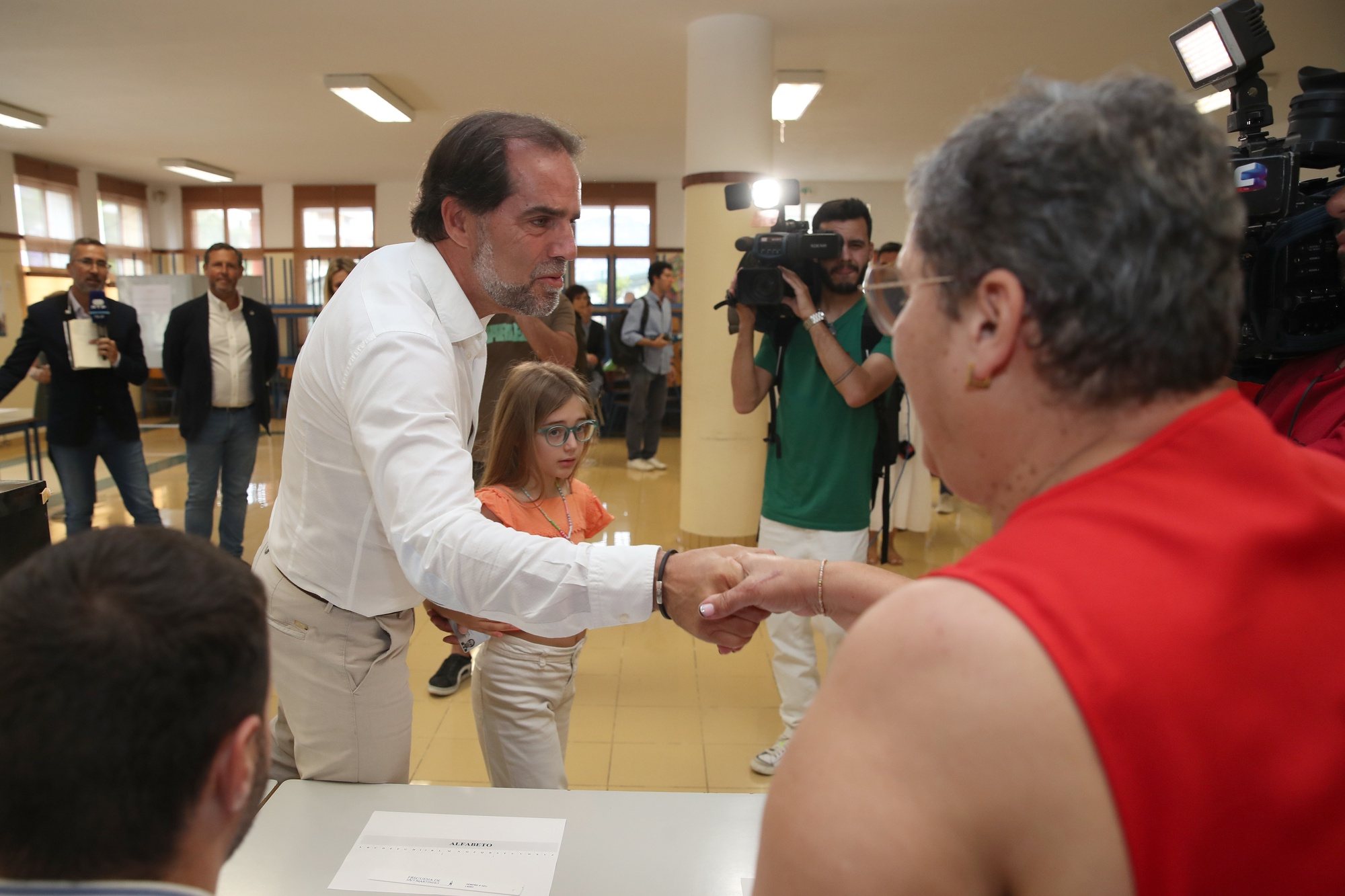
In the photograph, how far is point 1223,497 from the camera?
1.95 feet

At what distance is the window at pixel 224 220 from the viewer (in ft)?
41.3

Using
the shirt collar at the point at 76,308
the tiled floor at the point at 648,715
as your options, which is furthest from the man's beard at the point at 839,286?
the shirt collar at the point at 76,308

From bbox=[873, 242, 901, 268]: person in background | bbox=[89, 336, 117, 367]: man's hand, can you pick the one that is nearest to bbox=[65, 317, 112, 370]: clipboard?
bbox=[89, 336, 117, 367]: man's hand

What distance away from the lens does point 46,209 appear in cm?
1037

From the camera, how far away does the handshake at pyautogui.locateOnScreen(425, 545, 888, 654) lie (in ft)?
4.36

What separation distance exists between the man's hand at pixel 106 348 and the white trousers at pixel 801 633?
3546 millimetres

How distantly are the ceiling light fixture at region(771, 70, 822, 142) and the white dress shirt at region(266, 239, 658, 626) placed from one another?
200 inches

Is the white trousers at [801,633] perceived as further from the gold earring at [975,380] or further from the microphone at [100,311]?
the microphone at [100,311]

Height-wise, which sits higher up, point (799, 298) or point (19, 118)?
point (19, 118)

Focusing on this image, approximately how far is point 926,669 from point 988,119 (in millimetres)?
438

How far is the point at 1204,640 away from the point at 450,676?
3.31m

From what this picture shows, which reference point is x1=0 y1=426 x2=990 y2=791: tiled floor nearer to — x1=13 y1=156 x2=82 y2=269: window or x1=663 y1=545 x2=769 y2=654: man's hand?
x1=663 y1=545 x2=769 y2=654: man's hand

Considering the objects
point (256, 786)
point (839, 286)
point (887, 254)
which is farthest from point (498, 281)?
point (887, 254)

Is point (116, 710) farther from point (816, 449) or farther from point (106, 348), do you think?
point (106, 348)
